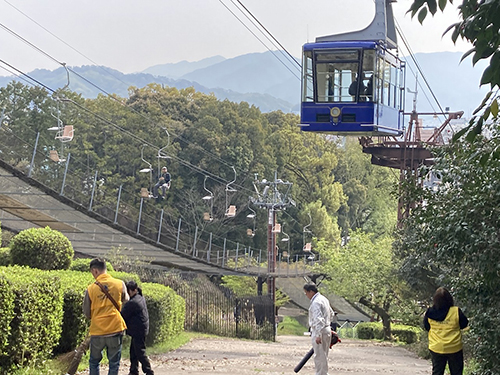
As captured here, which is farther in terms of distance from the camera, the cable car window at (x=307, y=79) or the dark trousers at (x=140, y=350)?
the cable car window at (x=307, y=79)

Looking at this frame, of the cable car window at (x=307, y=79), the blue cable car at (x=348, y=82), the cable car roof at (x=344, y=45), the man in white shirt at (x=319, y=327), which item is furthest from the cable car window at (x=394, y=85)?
the man in white shirt at (x=319, y=327)

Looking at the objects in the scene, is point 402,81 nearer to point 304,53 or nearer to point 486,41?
point 304,53

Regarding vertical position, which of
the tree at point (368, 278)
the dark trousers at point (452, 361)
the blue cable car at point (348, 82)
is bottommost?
the dark trousers at point (452, 361)

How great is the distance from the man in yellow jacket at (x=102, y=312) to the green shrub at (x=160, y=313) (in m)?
7.91

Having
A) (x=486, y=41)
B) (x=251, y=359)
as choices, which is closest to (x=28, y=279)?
(x=486, y=41)

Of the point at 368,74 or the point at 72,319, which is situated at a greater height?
the point at 368,74

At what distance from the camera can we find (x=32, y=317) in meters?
10.6

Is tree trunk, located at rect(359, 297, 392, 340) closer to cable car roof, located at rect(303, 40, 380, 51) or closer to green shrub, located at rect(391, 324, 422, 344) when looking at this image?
green shrub, located at rect(391, 324, 422, 344)

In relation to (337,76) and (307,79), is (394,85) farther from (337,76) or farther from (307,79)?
(307,79)

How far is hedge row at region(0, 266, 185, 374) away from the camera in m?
10.0

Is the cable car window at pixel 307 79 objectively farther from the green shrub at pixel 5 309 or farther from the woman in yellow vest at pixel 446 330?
the green shrub at pixel 5 309

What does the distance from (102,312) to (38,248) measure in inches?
260

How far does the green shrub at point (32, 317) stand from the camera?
10.3m

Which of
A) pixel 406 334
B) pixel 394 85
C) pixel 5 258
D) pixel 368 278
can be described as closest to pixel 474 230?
pixel 5 258
